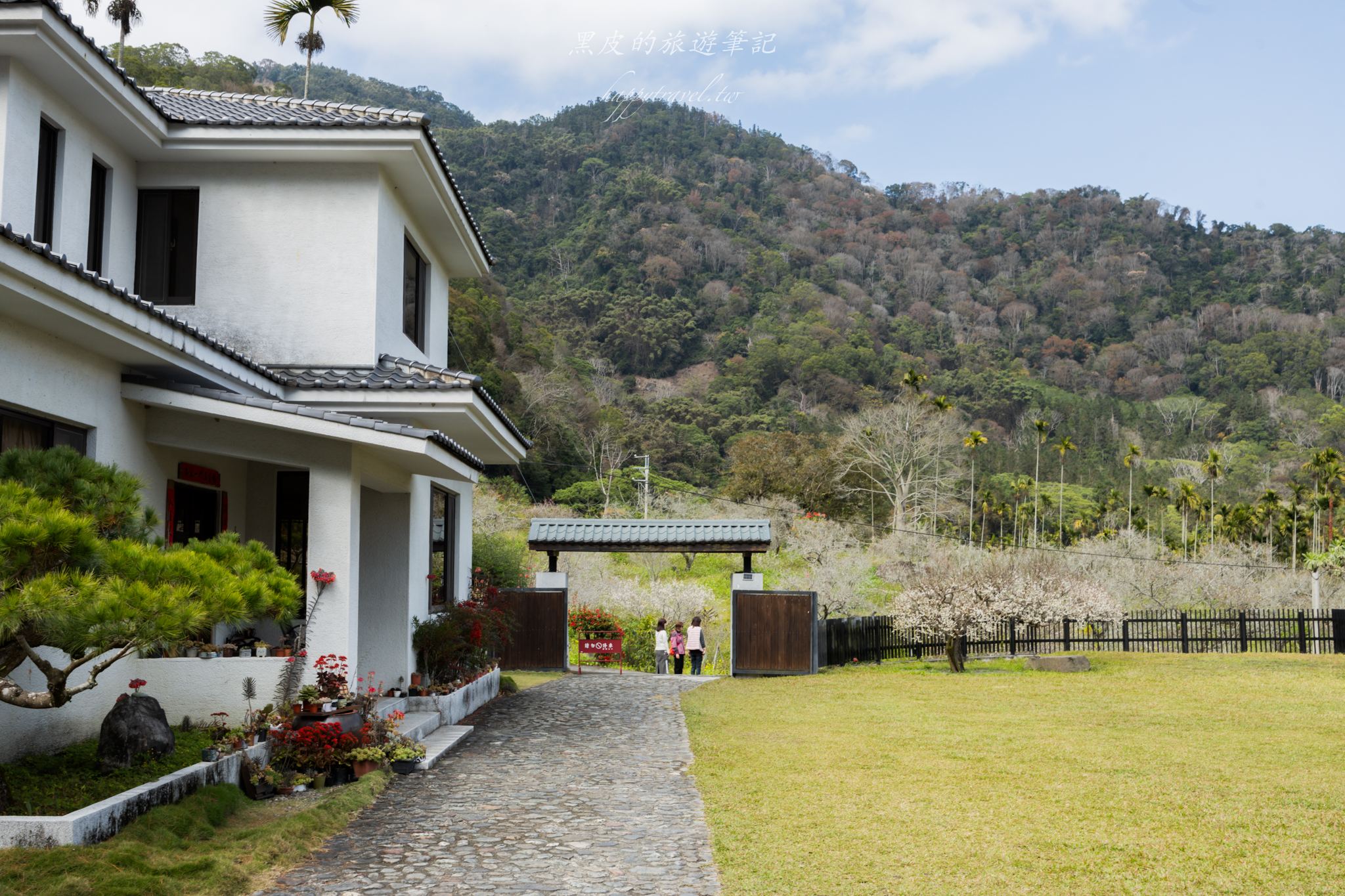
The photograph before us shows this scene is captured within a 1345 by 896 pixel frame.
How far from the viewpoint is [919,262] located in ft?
305

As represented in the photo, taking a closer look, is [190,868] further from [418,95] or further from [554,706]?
[418,95]

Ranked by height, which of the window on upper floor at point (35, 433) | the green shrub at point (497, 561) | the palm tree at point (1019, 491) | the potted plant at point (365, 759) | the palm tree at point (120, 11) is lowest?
the potted plant at point (365, 759)

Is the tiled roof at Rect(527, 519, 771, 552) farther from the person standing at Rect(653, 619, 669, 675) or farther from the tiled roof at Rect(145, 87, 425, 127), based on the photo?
the tiled roof at Rect(145, 87, 425, 127)

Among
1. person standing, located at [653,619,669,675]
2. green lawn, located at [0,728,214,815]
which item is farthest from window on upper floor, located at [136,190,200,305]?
person standing, located at [653,619,669,675]

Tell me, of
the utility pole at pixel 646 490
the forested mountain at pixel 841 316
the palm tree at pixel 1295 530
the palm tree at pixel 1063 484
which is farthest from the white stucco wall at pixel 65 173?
the palm tree at pixel 1063 484

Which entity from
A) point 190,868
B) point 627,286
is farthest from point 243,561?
point 627,286

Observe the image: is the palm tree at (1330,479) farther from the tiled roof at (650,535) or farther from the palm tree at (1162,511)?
the tiled roof at (650,535)

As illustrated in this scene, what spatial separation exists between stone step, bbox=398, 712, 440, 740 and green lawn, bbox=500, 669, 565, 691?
5.85 meters

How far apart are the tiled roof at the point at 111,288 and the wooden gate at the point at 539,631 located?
38.6 ft

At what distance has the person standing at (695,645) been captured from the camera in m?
22.8

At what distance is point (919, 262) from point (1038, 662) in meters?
74.8

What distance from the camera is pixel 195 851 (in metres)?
6.25

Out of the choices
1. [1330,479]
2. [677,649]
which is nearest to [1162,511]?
[1330,479]

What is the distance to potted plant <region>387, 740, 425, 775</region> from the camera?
30.7 feet
